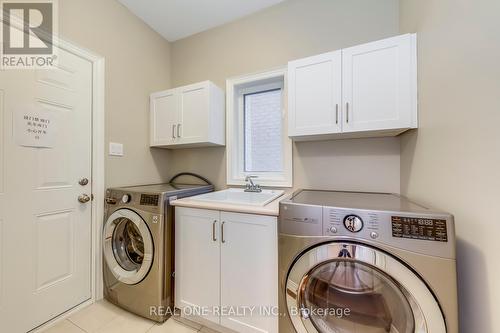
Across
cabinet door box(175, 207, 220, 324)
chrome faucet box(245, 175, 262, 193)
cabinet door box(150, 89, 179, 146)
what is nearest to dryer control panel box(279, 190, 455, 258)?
cabinet door box(175, 207, 220, 324)

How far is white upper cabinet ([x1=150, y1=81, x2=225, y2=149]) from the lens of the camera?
1842 millimetres

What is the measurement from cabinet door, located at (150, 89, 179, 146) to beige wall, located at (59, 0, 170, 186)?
9 cm

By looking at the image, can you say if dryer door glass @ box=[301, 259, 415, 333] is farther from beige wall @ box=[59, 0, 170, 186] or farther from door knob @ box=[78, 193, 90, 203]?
beige wall @ box=[59, 0, 170, 186]

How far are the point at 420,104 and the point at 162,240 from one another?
1.90 meters

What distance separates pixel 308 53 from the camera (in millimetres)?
1725

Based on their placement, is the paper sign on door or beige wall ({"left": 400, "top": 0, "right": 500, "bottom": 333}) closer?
beige wall ({"left": 400, "top": 0, "right": 500, "bottom": 333})

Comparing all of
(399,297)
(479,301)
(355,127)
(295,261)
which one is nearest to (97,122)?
(295,261)

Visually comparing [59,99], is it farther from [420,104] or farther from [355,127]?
[420,104]

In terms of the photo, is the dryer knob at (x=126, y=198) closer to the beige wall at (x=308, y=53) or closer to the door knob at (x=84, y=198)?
the door knob at (x=84, y=198)

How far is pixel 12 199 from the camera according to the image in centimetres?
119

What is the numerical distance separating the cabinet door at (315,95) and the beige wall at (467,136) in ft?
1.55

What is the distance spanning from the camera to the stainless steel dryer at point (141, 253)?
1.38 meters

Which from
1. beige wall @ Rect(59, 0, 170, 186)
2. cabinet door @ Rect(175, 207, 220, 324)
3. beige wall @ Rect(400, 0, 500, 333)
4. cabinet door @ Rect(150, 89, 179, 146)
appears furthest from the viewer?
cabinet door @ Rect(150, 89, 179, 146)

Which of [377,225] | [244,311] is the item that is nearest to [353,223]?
[377,225]
